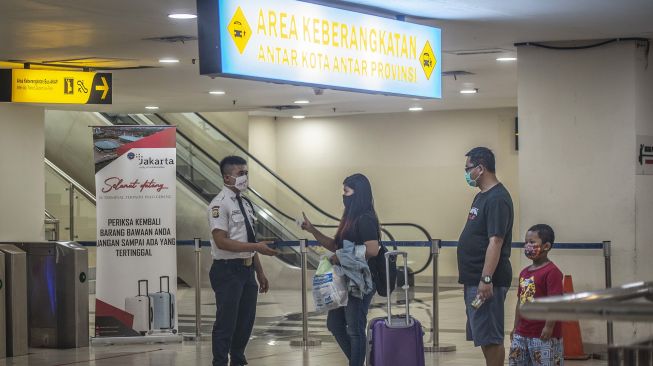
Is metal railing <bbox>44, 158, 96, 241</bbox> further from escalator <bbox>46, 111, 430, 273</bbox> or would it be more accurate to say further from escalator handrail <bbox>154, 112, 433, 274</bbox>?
escalator handrail <bbox>154, 112, 433, 274</bbox>

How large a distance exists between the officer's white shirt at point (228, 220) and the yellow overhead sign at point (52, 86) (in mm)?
4652

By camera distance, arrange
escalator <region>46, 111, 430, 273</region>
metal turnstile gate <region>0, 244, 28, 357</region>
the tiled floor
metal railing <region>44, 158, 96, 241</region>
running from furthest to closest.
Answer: escalator <region>46, 111, 430, 273</region>, metal railing <region>44, 158, 96, 241</region>, metal turnstile gate <region>0, 244, 28, 357</region>, the tiled floor

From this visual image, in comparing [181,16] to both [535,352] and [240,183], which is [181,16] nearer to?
[240,183]

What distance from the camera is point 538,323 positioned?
679 cm

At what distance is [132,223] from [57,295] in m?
1.06

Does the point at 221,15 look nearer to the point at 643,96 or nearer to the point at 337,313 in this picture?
the point at 337,313

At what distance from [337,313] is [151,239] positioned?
12.5ft

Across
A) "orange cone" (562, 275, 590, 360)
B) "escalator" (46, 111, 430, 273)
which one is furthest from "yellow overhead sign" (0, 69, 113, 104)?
"escalator" (46, 111, 430, 273)

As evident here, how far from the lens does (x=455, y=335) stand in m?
12.4

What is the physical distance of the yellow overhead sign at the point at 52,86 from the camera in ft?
42.4

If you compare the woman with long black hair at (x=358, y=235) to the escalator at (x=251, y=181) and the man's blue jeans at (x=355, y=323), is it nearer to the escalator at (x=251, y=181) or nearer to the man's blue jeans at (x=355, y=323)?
the man's blue jeans at (x=355, y=323)

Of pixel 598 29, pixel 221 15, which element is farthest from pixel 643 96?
pixel 221 15

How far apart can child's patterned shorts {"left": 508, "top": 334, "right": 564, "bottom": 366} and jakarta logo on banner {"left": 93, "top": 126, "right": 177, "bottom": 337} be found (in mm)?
5605

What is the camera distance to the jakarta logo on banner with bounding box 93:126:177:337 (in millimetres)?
11773
